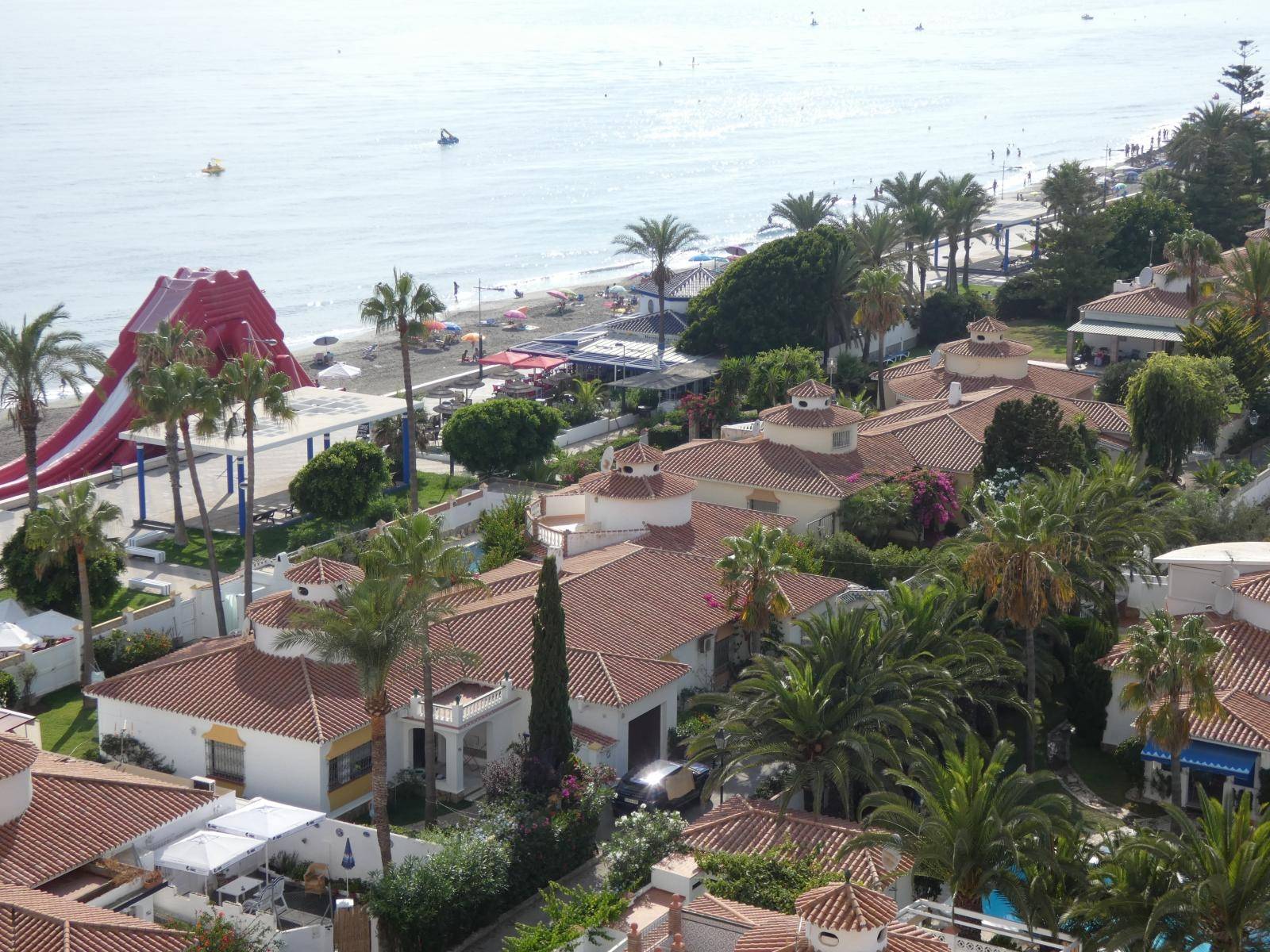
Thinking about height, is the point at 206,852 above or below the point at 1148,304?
below

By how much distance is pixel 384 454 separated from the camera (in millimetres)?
56469

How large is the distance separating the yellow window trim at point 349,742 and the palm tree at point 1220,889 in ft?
53.1

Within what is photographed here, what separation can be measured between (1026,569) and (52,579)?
2469 cm

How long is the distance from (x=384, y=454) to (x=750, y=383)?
16.3 m

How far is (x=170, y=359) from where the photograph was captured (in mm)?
50594

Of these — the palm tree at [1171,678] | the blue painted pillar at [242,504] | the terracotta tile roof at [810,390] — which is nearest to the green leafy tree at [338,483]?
the blue painted pillar at [242,504]

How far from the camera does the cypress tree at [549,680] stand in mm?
32438

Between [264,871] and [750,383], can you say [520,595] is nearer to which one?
[264,871]

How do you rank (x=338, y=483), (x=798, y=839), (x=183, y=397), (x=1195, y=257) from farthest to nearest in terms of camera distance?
(x=1195, y=257)
(x=338, y=483)
(x=183, y=397)
(x=798, y=839)

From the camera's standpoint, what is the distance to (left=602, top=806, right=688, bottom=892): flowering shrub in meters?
28.9

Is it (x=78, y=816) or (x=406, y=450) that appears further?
(x=406, y=450)

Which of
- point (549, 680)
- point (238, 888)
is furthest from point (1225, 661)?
point (238, 888)

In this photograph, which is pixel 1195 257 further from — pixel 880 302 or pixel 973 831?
pixel 973 831

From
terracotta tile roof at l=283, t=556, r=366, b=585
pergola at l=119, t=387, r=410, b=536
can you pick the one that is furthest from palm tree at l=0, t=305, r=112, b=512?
terracotta tile roof at l=283, t=556, r=366, b=585
